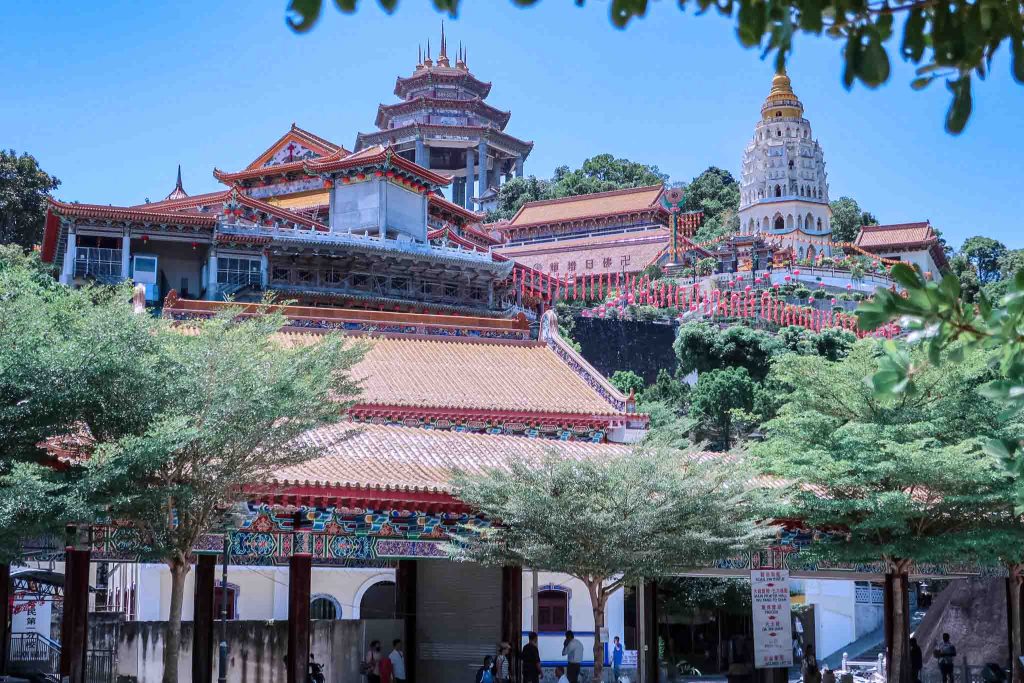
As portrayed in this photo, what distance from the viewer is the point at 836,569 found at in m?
23.4

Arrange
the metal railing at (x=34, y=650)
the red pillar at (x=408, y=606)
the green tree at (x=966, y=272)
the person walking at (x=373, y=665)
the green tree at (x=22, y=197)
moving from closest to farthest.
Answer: the person walking at (x=373, y=665), the metal railing at (x=34, y=650), the red pillar at (x=408, y=606), the green tree at (x=22, y=197), the green tree at (x=966, y=272)

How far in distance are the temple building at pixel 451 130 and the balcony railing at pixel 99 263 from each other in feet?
152

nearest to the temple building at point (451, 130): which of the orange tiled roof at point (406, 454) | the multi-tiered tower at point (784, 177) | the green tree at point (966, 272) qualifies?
the multi-tiered tower at point (784, 177)

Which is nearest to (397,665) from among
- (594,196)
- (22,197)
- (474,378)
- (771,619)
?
(771,619)

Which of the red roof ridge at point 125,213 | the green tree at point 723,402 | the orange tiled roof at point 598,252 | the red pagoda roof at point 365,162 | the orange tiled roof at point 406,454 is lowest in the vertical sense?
the orange tiled roof at point 406,454

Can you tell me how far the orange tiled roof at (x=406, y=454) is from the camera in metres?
19.3

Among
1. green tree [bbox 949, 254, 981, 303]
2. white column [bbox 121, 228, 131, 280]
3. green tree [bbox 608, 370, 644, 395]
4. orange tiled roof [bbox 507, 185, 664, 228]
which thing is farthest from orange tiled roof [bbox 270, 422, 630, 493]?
green tree [bbox 949, 254, 981, 303]

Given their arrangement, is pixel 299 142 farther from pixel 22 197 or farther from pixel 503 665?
pixel 503 665

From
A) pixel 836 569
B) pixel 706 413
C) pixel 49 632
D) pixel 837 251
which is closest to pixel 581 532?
pixel 836 569

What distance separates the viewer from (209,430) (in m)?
16.7

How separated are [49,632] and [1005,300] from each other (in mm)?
→ 30550

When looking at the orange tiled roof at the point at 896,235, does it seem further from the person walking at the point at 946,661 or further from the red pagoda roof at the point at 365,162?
the person walking at the point at 946,661

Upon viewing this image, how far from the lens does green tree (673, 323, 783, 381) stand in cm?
5434

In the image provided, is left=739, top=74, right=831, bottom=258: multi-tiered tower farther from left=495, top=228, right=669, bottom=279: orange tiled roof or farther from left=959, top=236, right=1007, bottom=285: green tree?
left=959, top=236, right=1007, bottom=285: green tree
